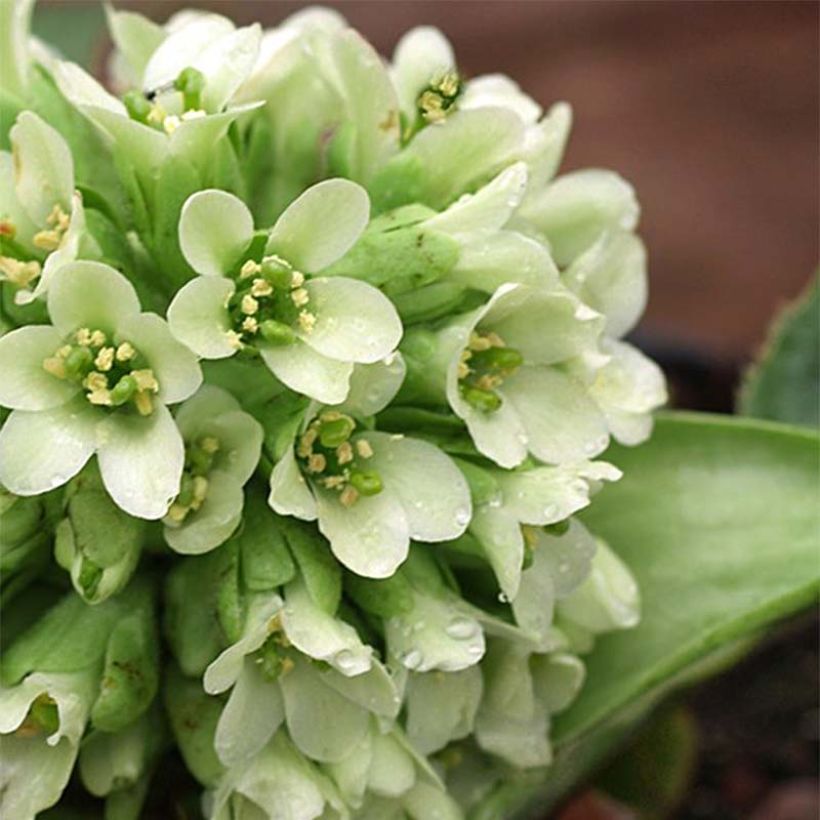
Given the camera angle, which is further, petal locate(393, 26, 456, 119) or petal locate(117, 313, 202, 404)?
petal locate(393, 26, 456, 119)

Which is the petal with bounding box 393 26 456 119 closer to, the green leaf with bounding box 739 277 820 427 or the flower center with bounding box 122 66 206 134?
the flower center with bounding box 122 66 206 134

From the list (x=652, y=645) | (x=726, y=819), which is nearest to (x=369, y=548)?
(x=652, y=645)

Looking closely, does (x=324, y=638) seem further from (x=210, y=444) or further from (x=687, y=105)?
(x=687, y=105)

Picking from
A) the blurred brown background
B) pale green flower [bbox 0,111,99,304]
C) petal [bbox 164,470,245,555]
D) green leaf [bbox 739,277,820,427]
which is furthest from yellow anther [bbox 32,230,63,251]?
the blurred brown background

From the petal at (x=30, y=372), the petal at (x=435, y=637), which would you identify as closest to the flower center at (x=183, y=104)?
the petal at (x=30, y=372)

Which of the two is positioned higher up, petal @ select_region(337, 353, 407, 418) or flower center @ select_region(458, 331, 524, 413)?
petal @ select_region(337, 353, 407, 418)

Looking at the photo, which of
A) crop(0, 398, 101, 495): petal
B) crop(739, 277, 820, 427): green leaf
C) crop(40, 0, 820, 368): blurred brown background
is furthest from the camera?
crop(40, 0, 820, 368): blurred brown background
